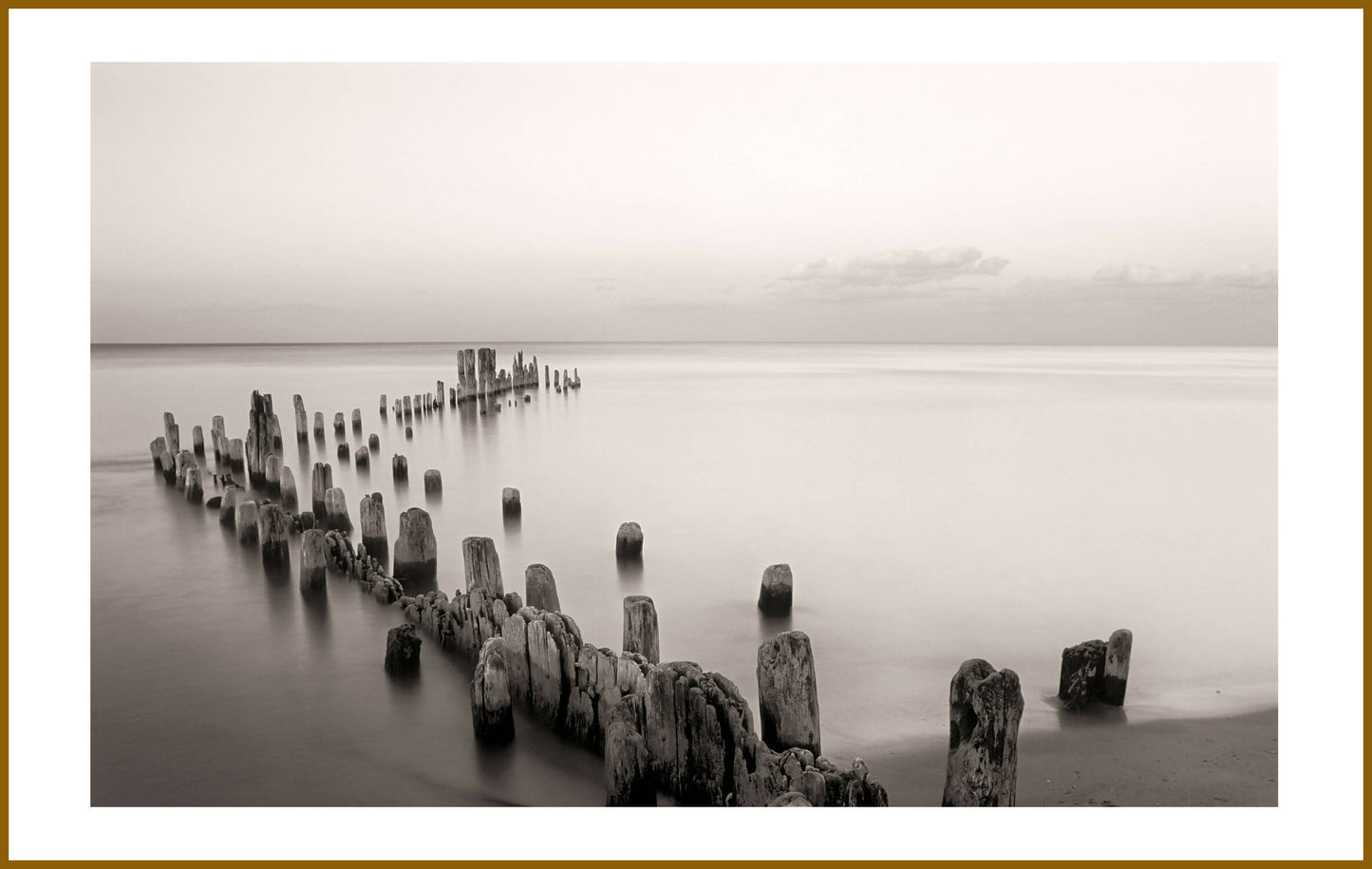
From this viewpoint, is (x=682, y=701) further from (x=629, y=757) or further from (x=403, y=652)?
(x=403, y=652)

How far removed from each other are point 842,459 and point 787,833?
8.81 meters

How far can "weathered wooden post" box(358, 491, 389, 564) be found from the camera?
24.7 ft

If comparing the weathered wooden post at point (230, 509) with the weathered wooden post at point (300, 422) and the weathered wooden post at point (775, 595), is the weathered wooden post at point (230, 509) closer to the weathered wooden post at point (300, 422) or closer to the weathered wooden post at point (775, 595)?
the weathered wooden post at point (775, 595)

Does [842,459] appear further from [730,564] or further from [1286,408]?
[1286,408]

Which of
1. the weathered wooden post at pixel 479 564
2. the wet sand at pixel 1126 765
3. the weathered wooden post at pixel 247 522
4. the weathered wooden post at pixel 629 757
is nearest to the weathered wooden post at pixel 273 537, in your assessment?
the weathered wooden post at pixel 247 522

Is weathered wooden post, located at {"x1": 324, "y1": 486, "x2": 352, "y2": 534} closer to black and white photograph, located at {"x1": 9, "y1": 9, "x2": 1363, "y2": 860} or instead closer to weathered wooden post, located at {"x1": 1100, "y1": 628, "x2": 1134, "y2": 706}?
black and white photograph, located at {"x1": 9, "y1": 9, "x2": 1363, "y2": 860}

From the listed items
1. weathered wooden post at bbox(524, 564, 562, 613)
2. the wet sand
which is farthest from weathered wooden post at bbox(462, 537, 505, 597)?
the wet sand

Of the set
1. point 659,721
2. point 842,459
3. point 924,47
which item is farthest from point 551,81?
point 842,459

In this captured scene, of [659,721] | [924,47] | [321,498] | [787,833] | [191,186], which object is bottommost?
[787,833]

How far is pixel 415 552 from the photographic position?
692 centimetres

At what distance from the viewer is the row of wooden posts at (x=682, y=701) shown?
3.64 metres

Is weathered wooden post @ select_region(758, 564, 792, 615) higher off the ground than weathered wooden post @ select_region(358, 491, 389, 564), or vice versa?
weathered wooden post @ select_region(358, 491, 389, 564)

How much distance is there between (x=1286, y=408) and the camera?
15.6ft

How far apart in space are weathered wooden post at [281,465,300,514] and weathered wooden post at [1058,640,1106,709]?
22.8ft
